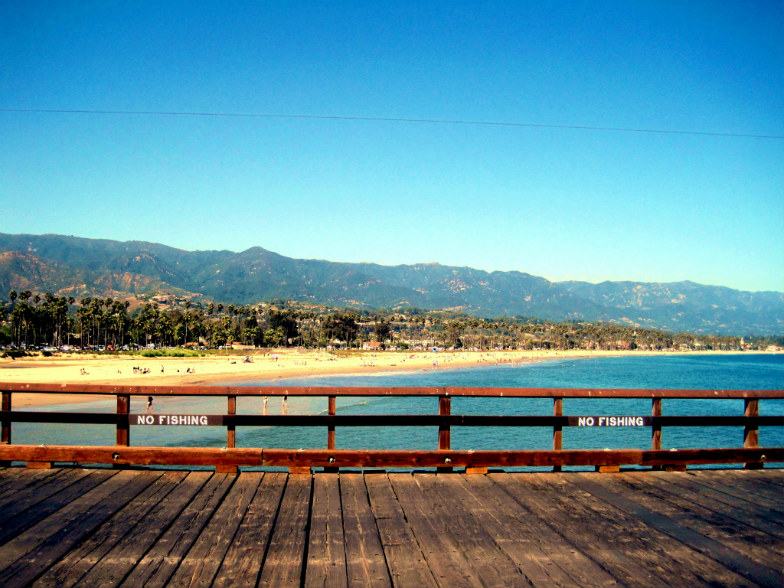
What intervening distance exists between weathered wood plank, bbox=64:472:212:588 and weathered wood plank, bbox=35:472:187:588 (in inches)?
1.0

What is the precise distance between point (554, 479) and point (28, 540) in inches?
194

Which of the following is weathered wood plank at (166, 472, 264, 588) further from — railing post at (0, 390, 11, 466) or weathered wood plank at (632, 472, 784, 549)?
weathered wood plank at (632, 472, 784, 549)

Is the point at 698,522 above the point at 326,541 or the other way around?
the other way around

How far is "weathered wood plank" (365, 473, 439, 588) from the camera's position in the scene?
361 cm

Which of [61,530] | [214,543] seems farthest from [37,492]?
[214,543]

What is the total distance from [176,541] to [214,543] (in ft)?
0.97

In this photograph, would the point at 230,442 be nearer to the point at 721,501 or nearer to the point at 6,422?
the point at 6,422

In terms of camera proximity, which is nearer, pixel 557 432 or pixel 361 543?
pixel 361 543

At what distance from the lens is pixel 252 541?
4180 mm

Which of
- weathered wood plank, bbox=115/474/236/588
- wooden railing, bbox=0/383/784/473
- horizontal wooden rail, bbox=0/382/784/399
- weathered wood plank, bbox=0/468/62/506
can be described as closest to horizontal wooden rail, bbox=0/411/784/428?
wooden railing, bbox=0/383/784/473

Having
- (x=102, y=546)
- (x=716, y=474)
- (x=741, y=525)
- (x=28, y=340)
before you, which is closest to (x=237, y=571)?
(x=102, y=546)

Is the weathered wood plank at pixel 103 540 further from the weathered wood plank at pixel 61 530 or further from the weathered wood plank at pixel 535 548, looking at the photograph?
the weathered wood plank at pixel 535 548

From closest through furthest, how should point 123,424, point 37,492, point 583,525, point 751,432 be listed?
point 583,525, point 37,492, point 123,424, point 751,432

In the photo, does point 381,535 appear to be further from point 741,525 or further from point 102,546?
point 741,525
